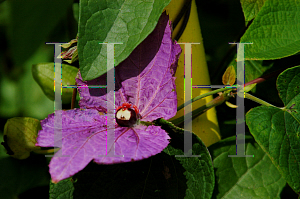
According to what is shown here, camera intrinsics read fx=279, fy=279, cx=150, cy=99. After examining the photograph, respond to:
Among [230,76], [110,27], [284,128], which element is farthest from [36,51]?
[284,128]

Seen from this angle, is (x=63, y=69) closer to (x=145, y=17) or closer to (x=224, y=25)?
(x=145, y=17)

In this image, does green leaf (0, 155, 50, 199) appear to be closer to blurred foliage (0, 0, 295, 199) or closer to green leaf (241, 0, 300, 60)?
blurred foliage (0, 0, 295, 199)

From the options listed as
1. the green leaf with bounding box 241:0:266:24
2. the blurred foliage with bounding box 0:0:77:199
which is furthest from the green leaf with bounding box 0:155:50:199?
the green leaf with bounding box 241:0:266:24

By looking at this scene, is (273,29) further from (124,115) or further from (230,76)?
(124,115)

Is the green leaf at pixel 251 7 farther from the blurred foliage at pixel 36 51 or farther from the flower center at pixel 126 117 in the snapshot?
the flower center at pixel 126 117

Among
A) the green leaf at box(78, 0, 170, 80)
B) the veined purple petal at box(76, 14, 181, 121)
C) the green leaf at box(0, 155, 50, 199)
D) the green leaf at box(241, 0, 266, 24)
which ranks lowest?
the green leaf at box(0, 155, 50, 199)

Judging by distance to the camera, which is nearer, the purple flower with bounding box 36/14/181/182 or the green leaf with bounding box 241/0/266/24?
the purple flower with bounding box 36/14/181/182

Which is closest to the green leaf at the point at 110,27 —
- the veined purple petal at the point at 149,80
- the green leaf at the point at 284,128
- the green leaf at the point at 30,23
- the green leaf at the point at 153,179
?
the veined purple petal at the point at 149,80
